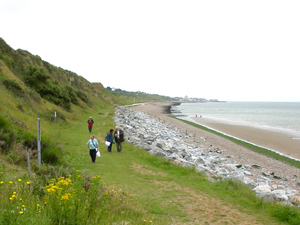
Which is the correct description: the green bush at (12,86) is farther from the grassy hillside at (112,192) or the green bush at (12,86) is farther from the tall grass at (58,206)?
the tall grass at (58,206)

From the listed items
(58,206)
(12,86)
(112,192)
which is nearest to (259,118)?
(12,86)

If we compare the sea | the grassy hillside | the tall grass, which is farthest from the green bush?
the sea

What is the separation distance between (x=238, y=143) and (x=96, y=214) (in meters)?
24.1

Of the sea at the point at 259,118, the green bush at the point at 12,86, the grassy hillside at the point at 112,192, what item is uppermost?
the green bush at the point at 12,86

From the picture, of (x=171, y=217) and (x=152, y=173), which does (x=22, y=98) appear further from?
(x=171, y=217)

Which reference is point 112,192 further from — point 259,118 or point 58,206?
point 259,118

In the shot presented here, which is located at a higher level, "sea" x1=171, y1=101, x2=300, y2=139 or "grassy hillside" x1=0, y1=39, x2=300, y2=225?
"grassy hillside" x1=0, y1=39, x2=300, y2=225

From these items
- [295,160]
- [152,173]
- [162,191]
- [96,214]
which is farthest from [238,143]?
[96,214]

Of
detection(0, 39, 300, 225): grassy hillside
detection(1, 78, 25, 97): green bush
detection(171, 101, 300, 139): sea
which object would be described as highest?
detection(1, 78, 25, 97): green bush

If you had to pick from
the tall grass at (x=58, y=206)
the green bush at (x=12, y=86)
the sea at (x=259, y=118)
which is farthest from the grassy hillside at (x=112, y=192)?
the sea at (x=259, y=118)

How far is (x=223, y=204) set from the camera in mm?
7688

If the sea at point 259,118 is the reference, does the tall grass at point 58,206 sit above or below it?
above

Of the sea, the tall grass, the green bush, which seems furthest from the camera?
the sea

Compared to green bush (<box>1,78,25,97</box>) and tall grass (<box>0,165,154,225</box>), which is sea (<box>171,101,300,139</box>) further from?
tall grass (<box>0,165,154,225</box>)
